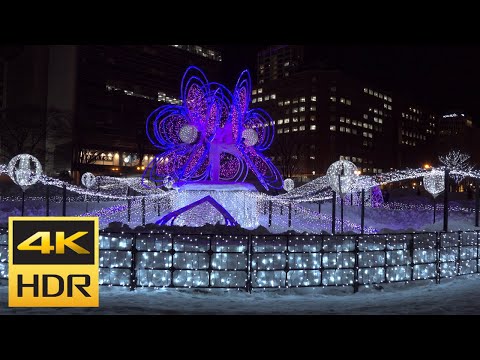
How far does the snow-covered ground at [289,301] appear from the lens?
6.57 meters

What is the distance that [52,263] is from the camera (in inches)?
252

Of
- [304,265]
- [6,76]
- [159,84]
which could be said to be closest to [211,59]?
[159,84]

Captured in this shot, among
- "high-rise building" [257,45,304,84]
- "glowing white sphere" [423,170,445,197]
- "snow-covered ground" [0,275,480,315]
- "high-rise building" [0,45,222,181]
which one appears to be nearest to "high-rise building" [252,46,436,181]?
"high-rise building" [0,45,222,181]

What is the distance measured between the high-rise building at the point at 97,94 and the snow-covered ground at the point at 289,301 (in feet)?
115

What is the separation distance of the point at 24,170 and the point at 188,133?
568 centimetres

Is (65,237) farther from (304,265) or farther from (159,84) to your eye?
(159,84)

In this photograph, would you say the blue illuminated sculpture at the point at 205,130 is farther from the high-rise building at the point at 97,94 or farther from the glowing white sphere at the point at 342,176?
the high-rise building at the point at 97,94

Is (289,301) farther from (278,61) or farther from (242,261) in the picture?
(278,61)

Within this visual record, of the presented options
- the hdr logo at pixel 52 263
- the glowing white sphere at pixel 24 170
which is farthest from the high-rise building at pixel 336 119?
the hdr logo at pixel 52 263

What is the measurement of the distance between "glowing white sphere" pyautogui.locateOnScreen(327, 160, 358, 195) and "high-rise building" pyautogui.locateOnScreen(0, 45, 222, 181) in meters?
31.2

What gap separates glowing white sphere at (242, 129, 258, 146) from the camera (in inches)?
605

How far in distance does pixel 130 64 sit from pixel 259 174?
181 ft

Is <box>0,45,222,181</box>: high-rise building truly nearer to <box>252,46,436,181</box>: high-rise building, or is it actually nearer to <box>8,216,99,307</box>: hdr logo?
<box>252,46,436,181</box>: high-rise building

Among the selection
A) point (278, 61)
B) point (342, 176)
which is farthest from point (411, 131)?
point (342, 176)
